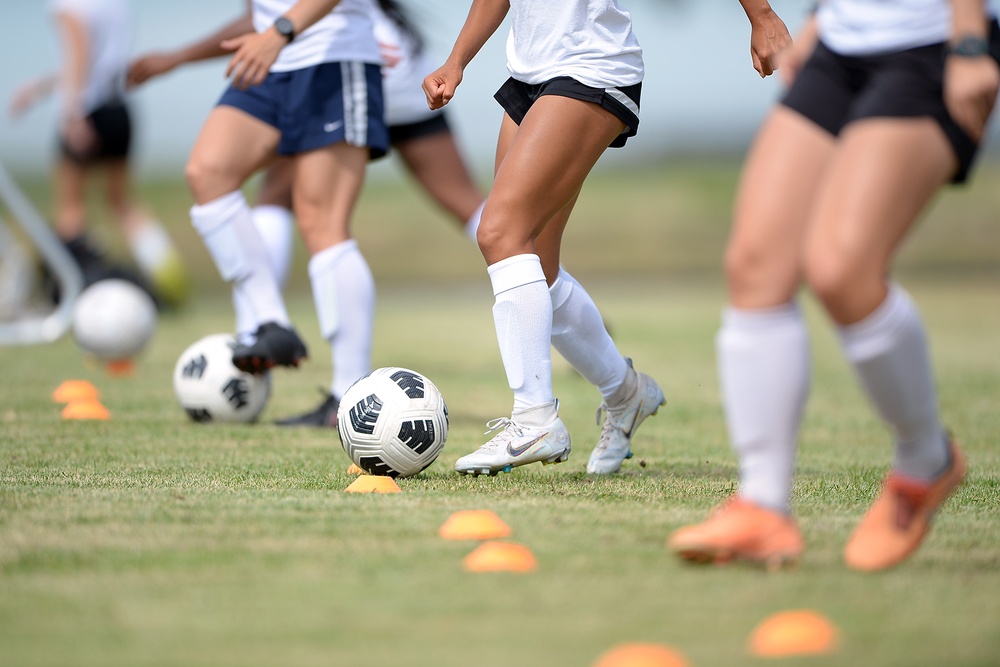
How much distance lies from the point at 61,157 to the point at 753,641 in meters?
10.3

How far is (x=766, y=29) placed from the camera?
4.24 m

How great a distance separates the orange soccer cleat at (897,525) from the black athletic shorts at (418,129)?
4.18 meters

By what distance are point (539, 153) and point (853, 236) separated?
1498 mm

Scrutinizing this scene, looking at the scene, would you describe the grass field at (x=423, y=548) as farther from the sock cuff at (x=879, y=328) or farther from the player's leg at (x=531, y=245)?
the sock cuff at (x=879, y=328)

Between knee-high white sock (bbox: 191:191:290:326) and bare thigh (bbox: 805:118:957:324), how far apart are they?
3214 millimetres

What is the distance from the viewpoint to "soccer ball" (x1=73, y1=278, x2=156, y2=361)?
26.2 ft

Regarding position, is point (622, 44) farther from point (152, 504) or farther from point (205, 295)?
point (205, 295)

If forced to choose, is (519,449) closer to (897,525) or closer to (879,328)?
(897,525)

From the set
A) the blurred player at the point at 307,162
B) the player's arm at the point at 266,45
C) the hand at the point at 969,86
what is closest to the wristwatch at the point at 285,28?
the player's arm at the point at 266,45

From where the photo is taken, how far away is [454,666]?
7.39 ft

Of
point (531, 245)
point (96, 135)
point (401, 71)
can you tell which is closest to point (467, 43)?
point (531, 245)

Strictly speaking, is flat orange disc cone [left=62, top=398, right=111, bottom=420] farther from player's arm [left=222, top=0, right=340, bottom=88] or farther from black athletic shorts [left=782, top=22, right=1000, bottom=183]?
black athletic shorts [left=782, top=22, right=1000, bottom=183]

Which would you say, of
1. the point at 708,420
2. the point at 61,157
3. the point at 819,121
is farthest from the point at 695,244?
the point at 819,121

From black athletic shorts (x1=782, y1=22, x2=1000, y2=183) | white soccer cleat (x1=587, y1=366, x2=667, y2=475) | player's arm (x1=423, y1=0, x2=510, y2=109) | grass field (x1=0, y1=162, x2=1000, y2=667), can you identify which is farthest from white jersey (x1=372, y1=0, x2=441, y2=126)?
black athletic shorts (x1=782, y1=22, x2=1000, y2=183)
